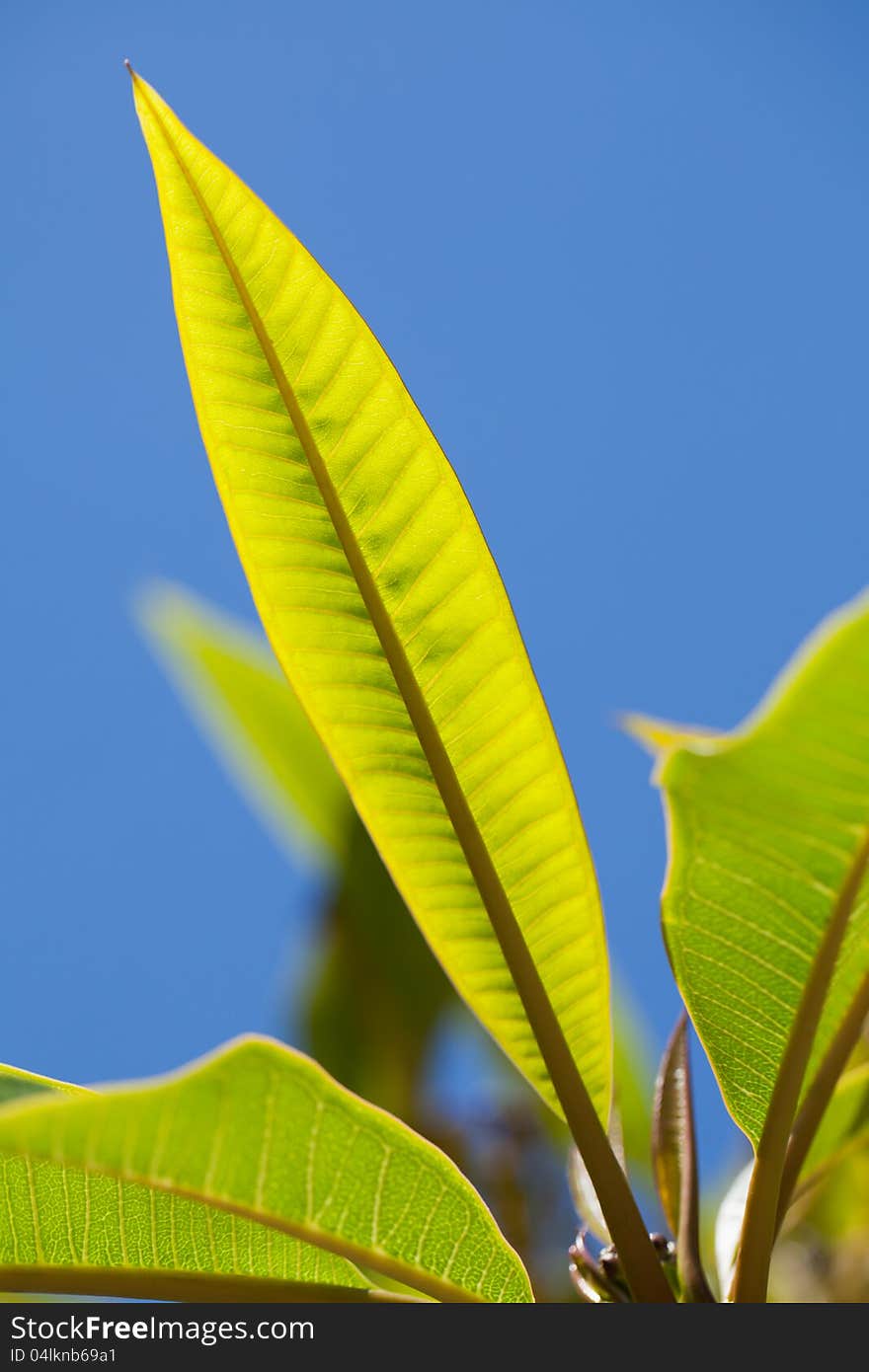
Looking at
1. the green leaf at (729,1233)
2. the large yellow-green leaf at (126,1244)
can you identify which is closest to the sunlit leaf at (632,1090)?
the green leaf at (729,1233)

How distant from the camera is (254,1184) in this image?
1.72ft

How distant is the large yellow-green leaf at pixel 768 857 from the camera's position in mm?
418

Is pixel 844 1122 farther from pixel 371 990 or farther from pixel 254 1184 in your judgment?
pixel 371 990

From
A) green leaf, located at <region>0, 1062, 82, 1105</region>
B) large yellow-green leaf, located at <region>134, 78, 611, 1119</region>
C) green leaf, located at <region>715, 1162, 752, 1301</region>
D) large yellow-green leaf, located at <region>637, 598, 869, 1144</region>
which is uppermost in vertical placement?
large yellow-green leaf, located at <region>134, 78, 611, 1119</region>

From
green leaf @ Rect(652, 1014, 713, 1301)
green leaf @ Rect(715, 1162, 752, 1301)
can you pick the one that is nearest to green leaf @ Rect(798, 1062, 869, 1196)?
green leaf @ Rect(715, 1162, 752, 1301)

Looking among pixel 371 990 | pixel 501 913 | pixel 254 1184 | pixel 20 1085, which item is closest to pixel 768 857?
pixel 501 913

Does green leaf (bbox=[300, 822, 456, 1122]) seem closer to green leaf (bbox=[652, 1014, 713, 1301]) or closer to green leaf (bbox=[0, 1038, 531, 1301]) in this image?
green leaf (bbox=[652, 1014, 713, 1301])

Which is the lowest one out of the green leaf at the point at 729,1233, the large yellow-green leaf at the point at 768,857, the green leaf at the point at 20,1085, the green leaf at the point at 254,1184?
the green leaf at the point at 729,1233

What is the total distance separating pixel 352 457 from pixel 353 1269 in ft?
1.39

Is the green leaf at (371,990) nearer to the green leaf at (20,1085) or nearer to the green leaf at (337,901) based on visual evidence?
the green leaf at (337,901)

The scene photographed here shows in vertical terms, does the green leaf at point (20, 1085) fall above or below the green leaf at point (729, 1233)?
above

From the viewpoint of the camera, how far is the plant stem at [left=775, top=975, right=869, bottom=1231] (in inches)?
22.3

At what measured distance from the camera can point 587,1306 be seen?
1.81 feet

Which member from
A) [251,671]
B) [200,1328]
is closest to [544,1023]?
[200,1328]
